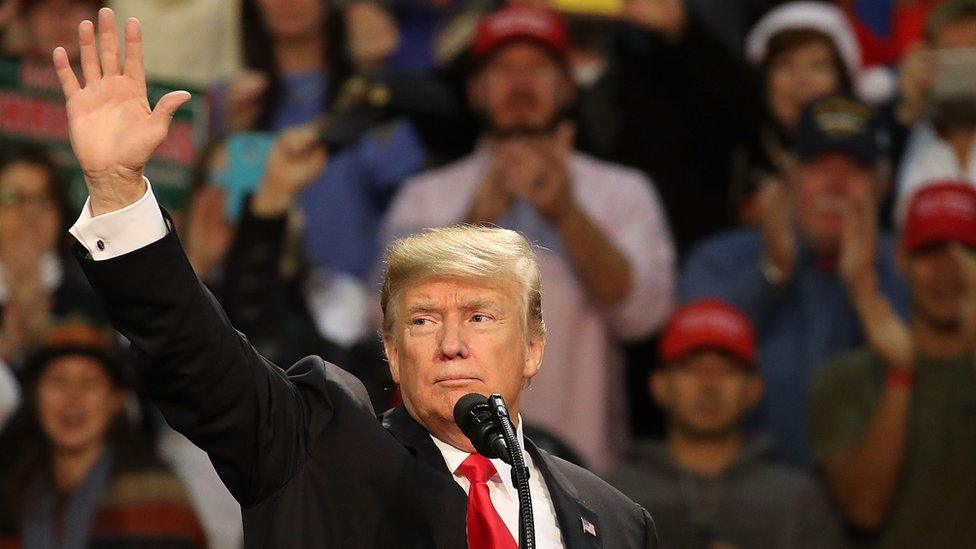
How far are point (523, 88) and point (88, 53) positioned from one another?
338cm

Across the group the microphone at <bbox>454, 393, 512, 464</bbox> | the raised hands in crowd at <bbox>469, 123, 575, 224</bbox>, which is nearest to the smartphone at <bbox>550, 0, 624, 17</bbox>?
the raised hands in crowd at <bbox>469, 123, 575, 224</bbox>

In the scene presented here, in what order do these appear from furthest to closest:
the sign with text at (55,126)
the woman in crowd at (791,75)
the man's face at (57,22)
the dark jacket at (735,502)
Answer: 1. the man's face at (57,22)
2. the woman in crowd at (791,75)
3. the sign with text at (55,126)
4. the dark jacket at (735,502)

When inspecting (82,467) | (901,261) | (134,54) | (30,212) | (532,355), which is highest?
(134,54)

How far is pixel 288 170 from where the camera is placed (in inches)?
231

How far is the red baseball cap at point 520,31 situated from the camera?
18.9 ft

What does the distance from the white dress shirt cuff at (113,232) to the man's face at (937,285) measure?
11.5ft

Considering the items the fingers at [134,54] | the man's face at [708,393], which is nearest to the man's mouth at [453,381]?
the fingers at [134,54]

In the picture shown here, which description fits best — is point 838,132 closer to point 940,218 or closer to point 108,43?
point 940,218

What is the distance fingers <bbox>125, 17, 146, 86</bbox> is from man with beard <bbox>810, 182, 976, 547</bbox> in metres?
3.35

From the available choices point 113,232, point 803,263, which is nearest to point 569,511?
point 113,232

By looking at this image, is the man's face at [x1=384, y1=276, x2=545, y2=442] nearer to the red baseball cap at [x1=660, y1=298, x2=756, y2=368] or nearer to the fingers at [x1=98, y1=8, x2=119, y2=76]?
the fingers at [x1=98, y1=8, x2=119, y2=76]

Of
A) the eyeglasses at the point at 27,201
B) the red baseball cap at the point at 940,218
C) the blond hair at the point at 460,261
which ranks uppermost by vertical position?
the blond hair at the point at 460,261

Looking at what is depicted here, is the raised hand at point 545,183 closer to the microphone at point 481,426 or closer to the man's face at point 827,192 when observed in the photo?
the man's face at point 827,192

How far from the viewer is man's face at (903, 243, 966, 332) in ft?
17.5
